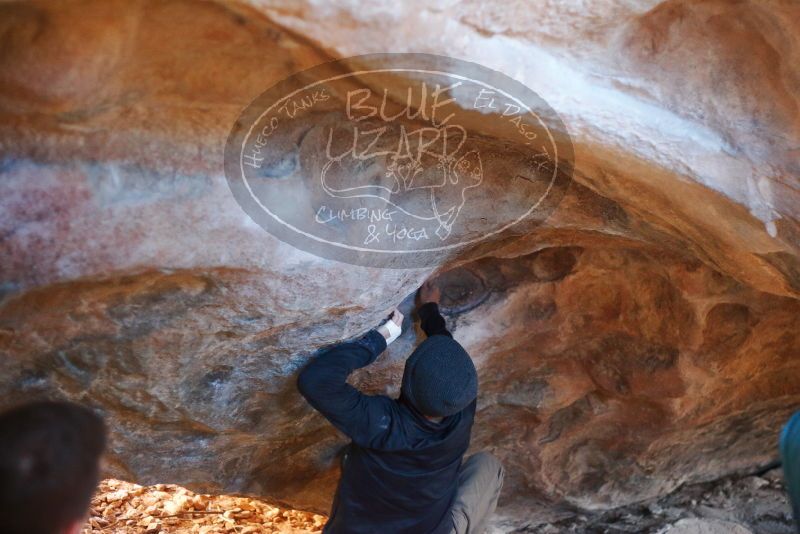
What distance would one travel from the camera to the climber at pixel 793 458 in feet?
4.34

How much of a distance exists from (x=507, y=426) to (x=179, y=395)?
1.14 meters

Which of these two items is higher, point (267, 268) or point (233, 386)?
point (267, 268)

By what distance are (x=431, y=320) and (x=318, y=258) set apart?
490 mm

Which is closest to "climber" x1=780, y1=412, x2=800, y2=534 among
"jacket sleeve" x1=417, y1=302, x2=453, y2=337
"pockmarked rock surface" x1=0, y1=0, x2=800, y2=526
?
"pockmarked rock surface" x1=0, y1=0, x2=800, y2=526

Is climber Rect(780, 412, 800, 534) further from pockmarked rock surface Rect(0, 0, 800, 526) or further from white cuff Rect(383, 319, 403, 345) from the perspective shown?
white cuff Rect(383, 319, 403, 345)

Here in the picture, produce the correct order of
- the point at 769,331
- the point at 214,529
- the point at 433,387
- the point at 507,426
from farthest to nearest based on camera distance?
the point at 214,529, the point at 507,426, the point at 769,331, the point at 433,387

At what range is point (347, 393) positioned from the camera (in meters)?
1.90

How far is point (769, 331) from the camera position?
2344 mm

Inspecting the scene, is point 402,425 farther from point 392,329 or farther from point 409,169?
point 409,169

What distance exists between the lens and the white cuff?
2027 mm

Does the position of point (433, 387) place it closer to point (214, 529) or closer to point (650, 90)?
point (650, 90)

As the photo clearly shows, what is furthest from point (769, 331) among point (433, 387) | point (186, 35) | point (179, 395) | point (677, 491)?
point (186, 35)

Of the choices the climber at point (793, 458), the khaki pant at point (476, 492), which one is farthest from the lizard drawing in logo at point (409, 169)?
the khaki pant at point (476, 492)
